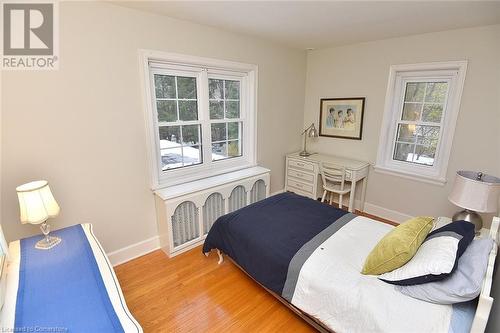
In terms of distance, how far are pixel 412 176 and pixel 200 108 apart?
2.73 metres

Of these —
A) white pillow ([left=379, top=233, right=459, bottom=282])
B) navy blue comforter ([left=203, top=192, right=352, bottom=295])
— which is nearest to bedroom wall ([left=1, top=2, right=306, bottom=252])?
navy blue comforter ([left=203, top=192, right=352, bottom=295])

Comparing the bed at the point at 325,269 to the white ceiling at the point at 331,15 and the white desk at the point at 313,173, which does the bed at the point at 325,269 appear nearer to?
the white desk at the point at 313,173

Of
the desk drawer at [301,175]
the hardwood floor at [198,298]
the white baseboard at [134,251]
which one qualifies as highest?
the desk drawer at [301,175]

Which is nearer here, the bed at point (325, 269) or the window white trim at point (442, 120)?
the bed at point (325, 269)

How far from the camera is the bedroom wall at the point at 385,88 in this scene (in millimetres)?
2439

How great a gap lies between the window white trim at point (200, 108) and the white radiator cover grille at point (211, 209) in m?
0.31

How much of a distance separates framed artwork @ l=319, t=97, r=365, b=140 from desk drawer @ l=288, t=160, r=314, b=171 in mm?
622

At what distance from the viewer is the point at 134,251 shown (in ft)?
8.20

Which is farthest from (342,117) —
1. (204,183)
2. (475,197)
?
(204,183)

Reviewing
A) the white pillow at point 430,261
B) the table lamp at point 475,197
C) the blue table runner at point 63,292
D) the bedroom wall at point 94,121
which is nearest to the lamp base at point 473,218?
the table lamp at point 475,197

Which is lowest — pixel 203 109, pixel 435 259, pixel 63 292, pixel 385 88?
pixel 63 292

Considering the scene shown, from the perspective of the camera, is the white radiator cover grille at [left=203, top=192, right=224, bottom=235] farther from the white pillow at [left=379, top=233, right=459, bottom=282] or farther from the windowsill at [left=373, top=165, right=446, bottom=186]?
the windowsill at [left=373, top=165, right=446, bottom=186]

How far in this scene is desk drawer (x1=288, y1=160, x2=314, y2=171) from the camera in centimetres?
354

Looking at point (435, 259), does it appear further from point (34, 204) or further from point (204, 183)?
point (34, 204)
